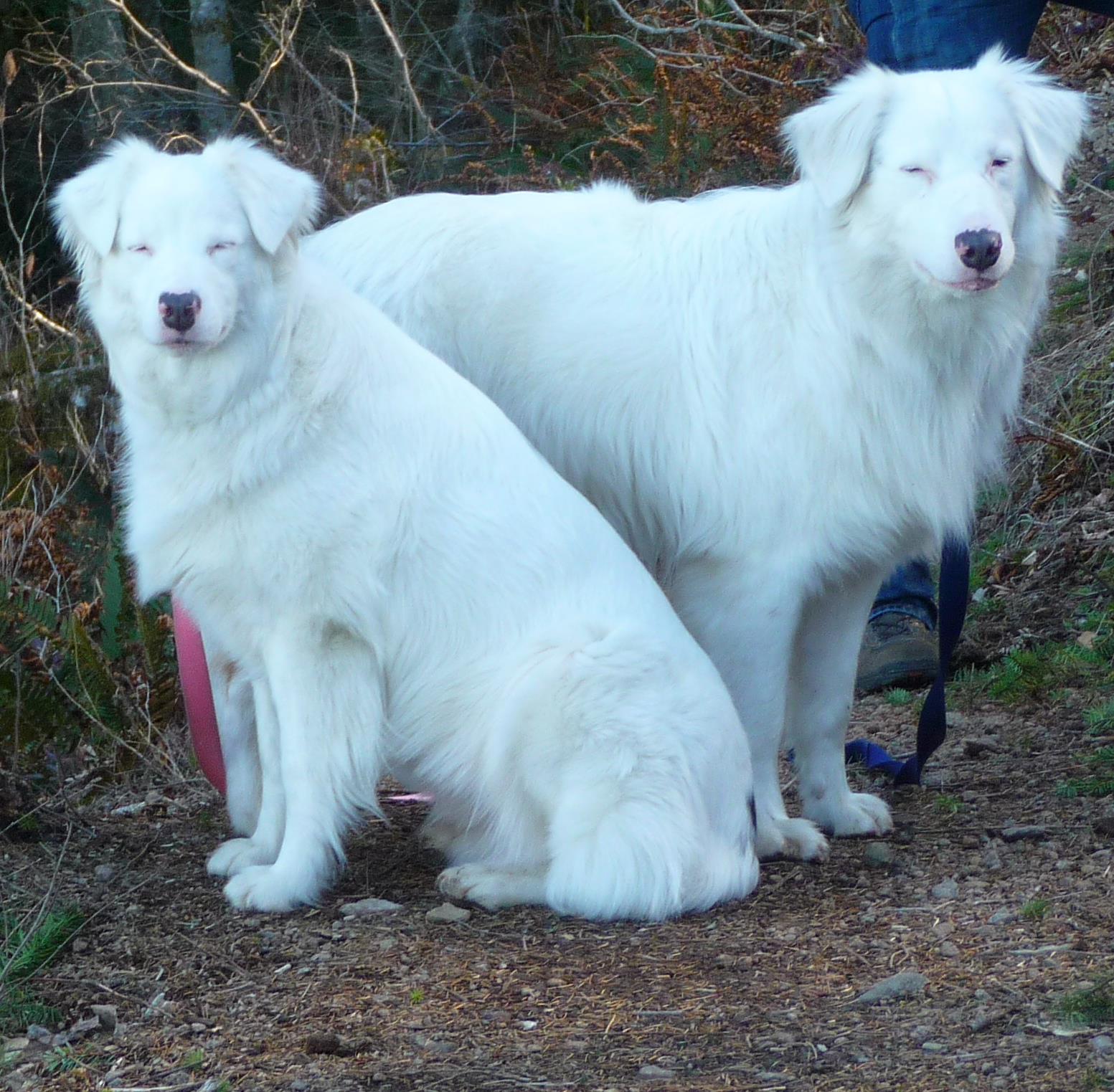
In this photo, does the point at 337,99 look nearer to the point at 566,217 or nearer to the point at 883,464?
the point at 566,217

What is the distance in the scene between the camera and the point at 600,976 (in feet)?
9.42

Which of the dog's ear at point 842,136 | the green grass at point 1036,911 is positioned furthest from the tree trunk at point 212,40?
the green grass at point 1036,911

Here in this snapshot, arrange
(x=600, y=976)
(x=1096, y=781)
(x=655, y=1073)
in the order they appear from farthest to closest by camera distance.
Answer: (x=1096, y=781)
(x=600, y=976)
(x=655, y=1073)

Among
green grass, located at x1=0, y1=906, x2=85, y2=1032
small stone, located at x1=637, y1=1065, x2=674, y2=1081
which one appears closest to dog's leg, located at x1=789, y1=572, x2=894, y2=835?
small stone, located at x1=637, y1=1065, x2=674, y2=1081

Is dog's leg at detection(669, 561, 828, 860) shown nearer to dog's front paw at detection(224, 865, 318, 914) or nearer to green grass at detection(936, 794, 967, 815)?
green grass at detection(936, 794, 967, 815)

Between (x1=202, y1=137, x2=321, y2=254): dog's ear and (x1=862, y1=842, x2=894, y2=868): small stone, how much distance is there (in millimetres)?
2151

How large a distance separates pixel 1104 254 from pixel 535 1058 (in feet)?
17.7

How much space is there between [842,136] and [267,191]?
1447 mm

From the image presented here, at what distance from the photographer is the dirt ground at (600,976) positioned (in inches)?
95.2

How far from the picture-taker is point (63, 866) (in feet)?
11.8

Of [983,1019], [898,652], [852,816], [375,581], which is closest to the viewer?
[983,1019]

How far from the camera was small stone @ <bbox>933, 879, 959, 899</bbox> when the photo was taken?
3291 millimetres

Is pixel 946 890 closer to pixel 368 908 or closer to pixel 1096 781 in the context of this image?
pixel 1096 781

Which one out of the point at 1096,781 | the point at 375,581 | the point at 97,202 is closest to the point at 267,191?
the point at 97,202
